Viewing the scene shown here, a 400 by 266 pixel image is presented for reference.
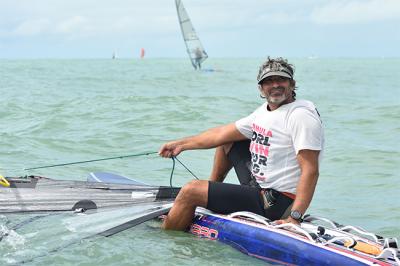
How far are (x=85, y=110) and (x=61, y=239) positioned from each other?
42.6 ft

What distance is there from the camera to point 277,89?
486cm

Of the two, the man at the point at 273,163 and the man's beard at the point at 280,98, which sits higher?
the man's beard at the point at 280,98

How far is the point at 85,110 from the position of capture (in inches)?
707

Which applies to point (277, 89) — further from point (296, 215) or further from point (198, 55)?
point (198, 55)

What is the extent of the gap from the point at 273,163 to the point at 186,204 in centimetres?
78

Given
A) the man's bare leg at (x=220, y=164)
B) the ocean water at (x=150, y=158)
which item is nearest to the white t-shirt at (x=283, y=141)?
the man's bare leg at (x=220, y=164)

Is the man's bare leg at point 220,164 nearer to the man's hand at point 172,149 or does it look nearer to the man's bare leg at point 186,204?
the man's hand at point 172,149

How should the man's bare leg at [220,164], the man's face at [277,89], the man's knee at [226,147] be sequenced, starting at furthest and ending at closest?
1. the man's bare leg at [220,164]
2. the man's knee at [226,147]
3. the man's face at [277,89]

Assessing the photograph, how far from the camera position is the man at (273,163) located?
15.3ft

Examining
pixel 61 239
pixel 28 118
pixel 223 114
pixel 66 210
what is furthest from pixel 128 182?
pixel 223 114

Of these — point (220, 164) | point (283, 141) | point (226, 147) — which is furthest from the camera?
point (220, 164)

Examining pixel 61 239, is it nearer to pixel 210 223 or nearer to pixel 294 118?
pixel 210 223

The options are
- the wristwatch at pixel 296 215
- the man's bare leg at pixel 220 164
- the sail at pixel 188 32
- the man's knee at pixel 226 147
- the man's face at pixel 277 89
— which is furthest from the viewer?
the sail at pixel 188 32

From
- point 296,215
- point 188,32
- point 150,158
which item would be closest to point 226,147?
point 296,215
